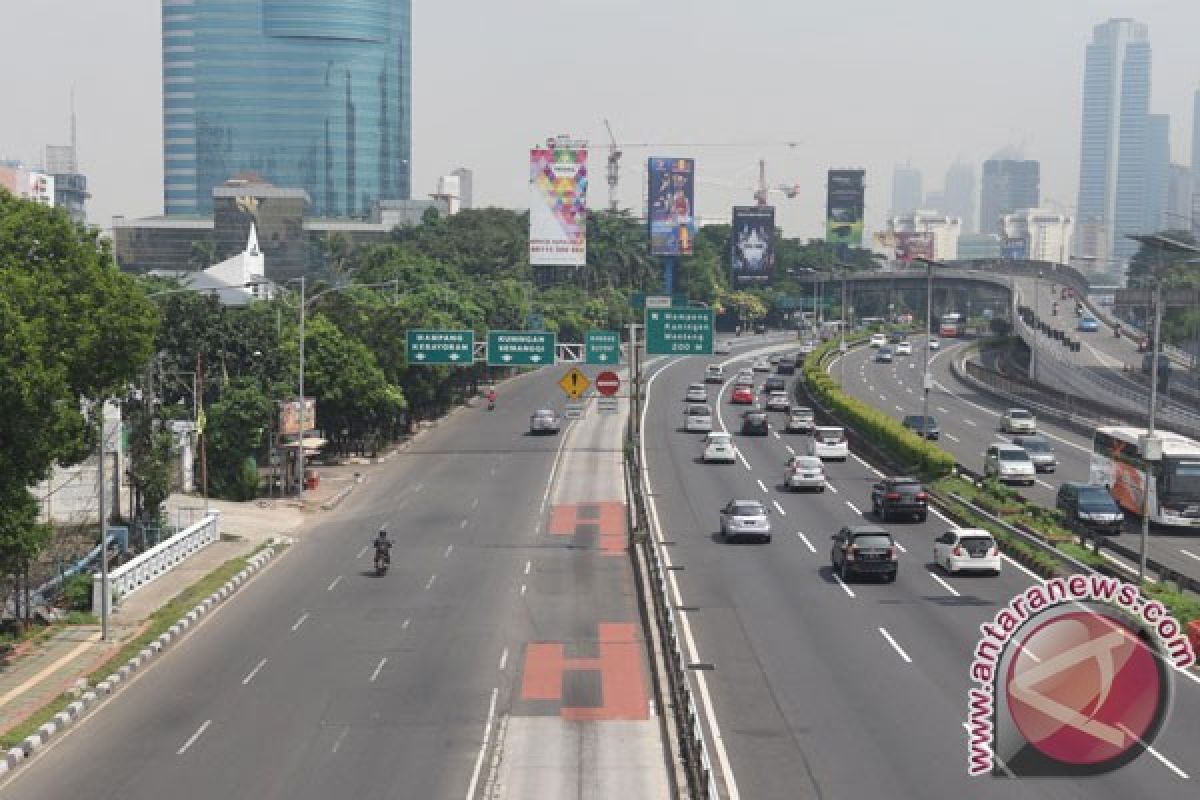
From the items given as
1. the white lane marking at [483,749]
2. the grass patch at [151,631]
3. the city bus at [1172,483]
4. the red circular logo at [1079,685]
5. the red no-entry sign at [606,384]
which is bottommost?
the grass patch at [151,631]

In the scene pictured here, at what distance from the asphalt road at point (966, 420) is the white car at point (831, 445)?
5643 mm

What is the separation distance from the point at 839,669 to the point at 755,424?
5380cm

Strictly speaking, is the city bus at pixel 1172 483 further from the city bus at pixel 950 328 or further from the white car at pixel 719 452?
the city bus at pixel 950 328

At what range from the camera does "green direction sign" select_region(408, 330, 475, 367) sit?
79438 millimetres

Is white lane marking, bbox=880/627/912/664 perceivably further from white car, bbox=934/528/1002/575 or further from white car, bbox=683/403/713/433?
white car, bbox=683/403/713/433

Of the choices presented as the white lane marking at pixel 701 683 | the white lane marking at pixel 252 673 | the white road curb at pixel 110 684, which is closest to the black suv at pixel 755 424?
the white lane marking at pixel 701 683

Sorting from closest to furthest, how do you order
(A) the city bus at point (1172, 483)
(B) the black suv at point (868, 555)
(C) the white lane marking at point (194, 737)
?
(C) the white lane marking at point (194, 737) < (B) the black suv at point (868, 555) < (A) the city bus at point (1172, 483)

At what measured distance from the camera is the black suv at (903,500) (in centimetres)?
5494

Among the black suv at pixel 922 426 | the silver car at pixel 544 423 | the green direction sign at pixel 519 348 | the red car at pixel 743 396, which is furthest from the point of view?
the red car at pixel 743 396

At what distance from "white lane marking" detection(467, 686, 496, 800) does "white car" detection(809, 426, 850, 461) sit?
149 ft

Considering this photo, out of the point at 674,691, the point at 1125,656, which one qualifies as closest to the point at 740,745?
the point at 674,691

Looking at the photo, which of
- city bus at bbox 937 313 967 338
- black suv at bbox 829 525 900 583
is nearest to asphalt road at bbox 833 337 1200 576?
black suv at bbox 829 525 900 583

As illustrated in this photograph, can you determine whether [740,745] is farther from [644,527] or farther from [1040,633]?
[644,527]

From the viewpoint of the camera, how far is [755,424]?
8644 centimetres
